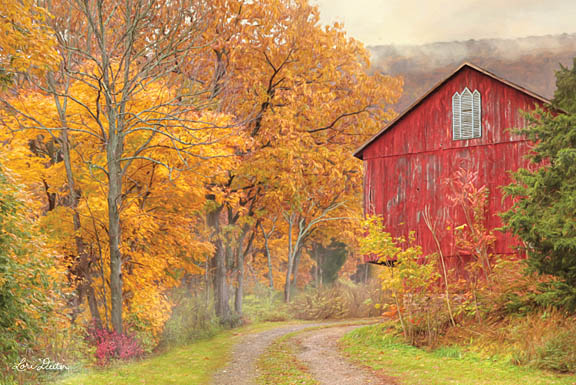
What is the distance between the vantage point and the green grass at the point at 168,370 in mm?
12008

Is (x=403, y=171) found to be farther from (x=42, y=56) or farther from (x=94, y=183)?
(x=42, y=56)

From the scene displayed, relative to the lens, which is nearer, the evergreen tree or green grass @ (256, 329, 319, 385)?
the evergreen tree

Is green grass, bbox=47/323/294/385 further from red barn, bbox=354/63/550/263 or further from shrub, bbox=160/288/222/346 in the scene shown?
red barn, bbox=354/63/550/263

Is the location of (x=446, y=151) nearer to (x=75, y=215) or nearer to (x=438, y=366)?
(x=438, y=366)

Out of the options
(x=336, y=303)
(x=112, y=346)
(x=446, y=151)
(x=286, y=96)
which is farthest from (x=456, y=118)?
(x=112, y=346)

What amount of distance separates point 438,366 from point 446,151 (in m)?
8.13

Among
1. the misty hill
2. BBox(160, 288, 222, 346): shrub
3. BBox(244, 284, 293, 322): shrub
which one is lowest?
BBox(244, 284, 293, 322): shrub

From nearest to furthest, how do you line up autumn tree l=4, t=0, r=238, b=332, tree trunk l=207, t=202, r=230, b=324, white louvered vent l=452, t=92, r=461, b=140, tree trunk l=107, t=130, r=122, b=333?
1. tree trunk l=107, t=130, r=122, b=333
2. autumn tree l=4, t=0, r=238, b=332
3. white louvered vent l=452, t=92, r=461, b=140
4. tree trunk l=207, t=202, r=230, b=324

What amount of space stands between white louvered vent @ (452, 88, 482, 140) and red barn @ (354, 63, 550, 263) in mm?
31

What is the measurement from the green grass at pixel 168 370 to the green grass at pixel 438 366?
3710 millimetres

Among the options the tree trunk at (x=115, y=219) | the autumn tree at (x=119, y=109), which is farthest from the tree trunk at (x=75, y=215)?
the tree trunk at (x=115, y=219)

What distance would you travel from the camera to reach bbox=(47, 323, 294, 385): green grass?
39.4 feet

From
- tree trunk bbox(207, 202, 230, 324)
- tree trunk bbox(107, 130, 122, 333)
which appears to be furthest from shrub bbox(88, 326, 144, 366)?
tree trunk bbox(207, 202, 230, 324)

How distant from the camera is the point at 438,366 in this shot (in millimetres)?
A: 12656
